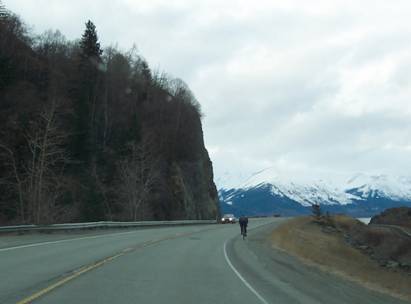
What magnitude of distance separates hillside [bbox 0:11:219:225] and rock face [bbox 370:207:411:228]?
2722cm

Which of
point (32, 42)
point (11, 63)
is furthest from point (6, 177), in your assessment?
point (32, 42)

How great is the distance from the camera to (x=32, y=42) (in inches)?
3231

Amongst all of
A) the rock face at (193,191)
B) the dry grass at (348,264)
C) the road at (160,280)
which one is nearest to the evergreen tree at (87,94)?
the rock face at (193,191)

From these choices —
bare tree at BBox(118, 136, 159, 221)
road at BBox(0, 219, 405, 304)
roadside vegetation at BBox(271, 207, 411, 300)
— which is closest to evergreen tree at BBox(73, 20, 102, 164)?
bare tree at BBox(118, 136, 159, 221)

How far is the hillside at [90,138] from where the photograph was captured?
54594 mm

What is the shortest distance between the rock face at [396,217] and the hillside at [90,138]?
27.2 metres

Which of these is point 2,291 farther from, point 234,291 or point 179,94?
point 179,94

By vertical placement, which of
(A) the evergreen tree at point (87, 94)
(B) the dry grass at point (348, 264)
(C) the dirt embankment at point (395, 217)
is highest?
(A) the evergreen tree at point (87, 94)

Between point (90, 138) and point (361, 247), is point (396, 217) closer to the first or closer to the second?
point (361, 247)

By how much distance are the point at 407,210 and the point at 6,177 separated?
67.3 metres

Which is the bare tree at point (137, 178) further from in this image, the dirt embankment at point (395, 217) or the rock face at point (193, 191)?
the dirt embankment at point (395, 217)

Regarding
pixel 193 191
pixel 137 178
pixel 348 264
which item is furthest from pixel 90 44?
pixel 348 264

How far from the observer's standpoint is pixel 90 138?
72.9m

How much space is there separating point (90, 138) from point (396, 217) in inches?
2055
